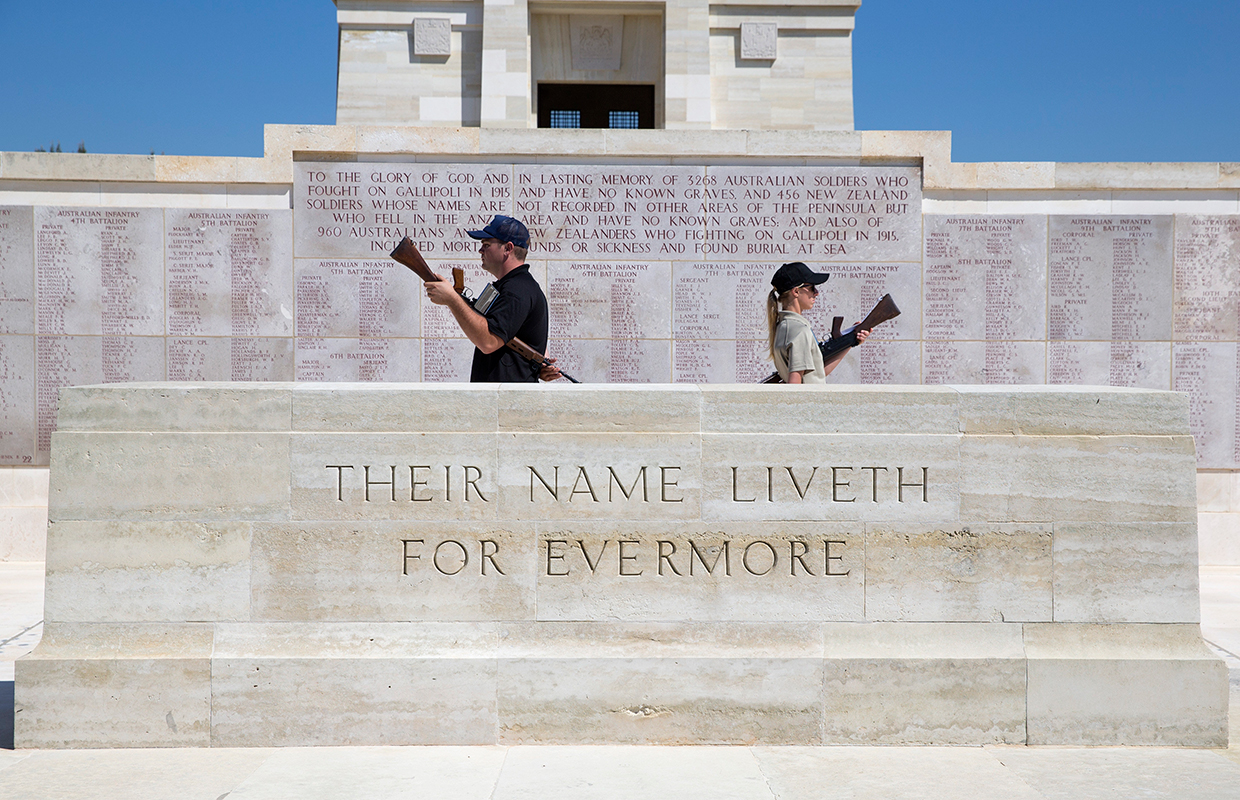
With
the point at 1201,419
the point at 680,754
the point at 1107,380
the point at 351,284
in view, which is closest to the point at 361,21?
the point at 351,284

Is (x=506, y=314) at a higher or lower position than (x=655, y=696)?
higher

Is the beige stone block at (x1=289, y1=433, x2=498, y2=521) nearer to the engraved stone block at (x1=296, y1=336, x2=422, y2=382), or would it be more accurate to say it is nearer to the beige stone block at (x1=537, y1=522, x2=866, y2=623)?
the beige stone block at (x1=537, y1=522, x2=866, y2=623)

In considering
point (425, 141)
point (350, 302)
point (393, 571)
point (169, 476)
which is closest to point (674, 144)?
point (425, 141)

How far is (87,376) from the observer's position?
28.8ft

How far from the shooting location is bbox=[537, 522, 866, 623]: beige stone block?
3.95m

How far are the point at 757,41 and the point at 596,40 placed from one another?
248 cm

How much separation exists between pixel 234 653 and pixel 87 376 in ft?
19.9

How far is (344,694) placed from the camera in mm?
3850

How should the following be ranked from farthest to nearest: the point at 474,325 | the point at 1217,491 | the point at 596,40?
the point at 596,40, the point at 1217,491, the point at 474,325

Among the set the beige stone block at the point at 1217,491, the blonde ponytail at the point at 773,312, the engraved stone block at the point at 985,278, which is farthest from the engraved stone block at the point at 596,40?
the blonde ponytail at the point at 773,312

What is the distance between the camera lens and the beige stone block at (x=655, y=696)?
3.88 metres

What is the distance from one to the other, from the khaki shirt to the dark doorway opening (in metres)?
12.9

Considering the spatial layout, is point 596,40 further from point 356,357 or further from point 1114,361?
point 1114,361

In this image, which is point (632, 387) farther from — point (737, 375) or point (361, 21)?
point (361, 21)
